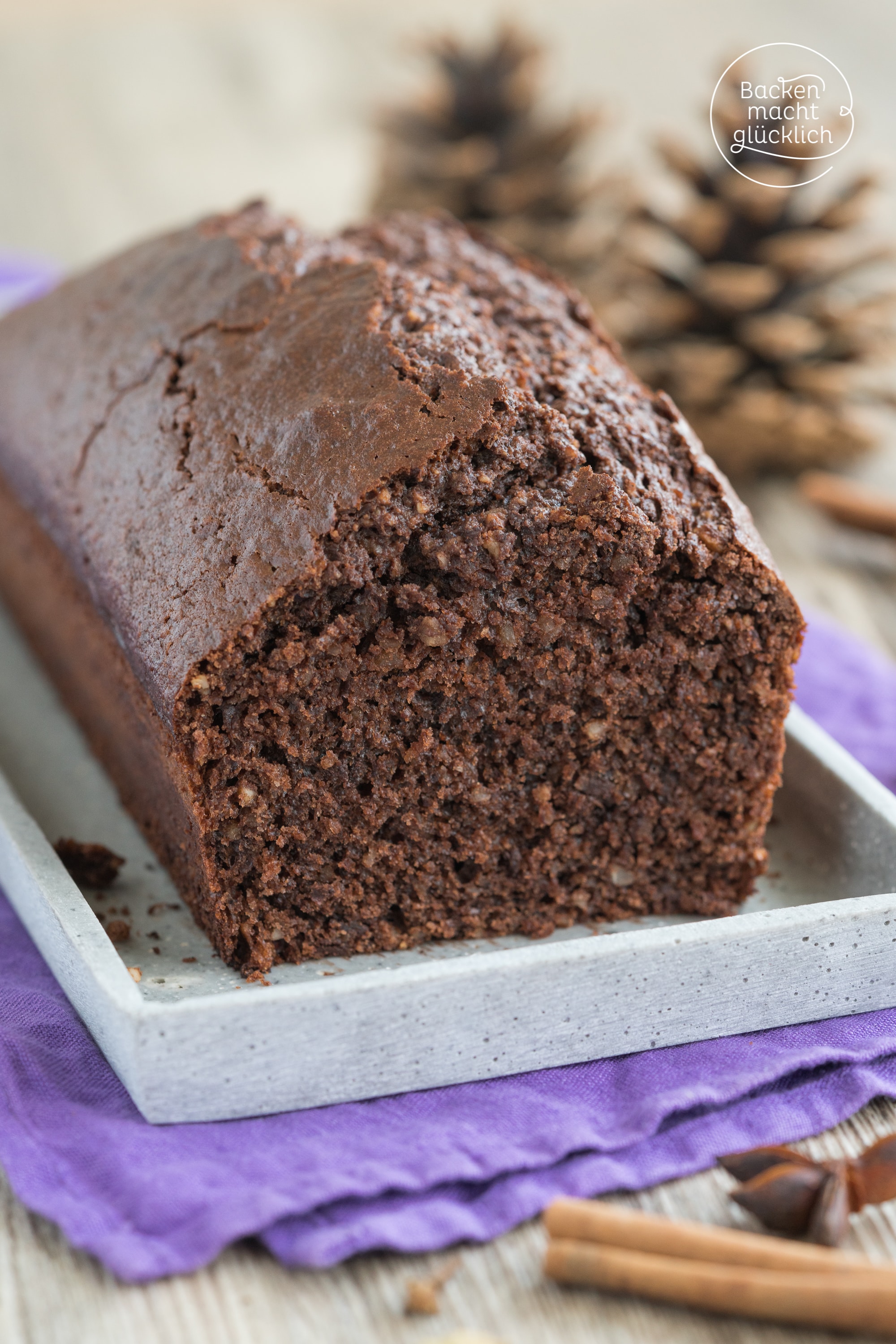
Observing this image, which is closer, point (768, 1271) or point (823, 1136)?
point (768, 1271)

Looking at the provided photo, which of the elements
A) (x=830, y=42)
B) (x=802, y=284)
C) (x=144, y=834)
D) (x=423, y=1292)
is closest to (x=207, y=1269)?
(x=423, y=1292)

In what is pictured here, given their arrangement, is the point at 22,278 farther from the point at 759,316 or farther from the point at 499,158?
the point at 759,316

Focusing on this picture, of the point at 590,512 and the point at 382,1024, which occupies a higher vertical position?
the point at 590,512

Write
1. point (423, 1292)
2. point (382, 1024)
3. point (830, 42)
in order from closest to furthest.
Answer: point (423, 1292)
point (382, 1024)
point (830, 42)

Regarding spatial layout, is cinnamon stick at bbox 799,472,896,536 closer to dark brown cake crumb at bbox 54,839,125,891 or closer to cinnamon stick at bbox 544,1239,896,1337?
dark brown cake crumb at bbox 54,839,125,891

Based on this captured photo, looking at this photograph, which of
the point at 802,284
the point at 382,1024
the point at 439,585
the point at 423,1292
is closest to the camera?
the point at 423,1292

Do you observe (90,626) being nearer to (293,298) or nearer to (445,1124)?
(293,298)

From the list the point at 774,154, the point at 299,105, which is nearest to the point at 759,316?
the point at 774,154
